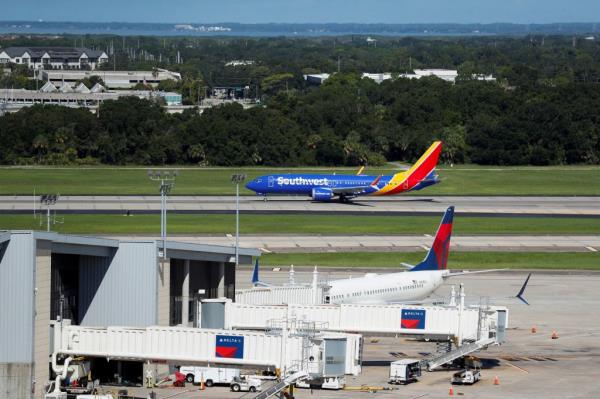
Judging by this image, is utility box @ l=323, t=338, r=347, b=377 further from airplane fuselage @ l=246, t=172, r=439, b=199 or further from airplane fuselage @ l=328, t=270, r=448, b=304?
airplane fuselage @ l=246, t=172, r=439, b=199

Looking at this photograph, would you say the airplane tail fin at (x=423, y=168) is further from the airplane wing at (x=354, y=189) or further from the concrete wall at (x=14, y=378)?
the concrete wall at (x=14, y=378)

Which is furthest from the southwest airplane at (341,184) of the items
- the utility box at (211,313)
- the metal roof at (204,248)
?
the utility box at (211,313)

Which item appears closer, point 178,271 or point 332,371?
point 332,371

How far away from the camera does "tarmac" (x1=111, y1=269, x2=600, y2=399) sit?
208 ft

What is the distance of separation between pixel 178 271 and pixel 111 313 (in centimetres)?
584

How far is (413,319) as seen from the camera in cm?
6750

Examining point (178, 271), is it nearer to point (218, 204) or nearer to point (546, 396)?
point (546, 396)

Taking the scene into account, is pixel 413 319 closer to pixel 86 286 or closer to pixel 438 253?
pixel 86 286

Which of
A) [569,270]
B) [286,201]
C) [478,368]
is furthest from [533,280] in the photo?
[286,201]

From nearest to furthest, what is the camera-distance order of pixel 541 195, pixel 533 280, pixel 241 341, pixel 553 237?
pixel 241 341
pixel 533 280
pixel 553 237
pixel 541 195

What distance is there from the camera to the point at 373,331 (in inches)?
2665

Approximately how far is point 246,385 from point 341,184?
9911 centimetres

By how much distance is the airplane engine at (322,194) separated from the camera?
522 feet

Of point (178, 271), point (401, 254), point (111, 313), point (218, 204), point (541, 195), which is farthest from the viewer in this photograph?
point (541, 195)
